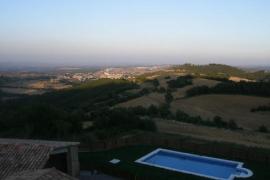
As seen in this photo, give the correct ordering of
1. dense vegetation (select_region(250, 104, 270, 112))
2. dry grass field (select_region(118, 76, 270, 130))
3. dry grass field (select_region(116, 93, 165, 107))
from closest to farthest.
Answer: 1. dry grass field (select_region(118, 76, 270, 130))
2. dense vegetation (select_region(250, 104, 270, 112))
3. dry grass field (select_region(116, 93, 165, 107))

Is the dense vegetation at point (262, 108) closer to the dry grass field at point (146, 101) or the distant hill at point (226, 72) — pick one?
the dry grass field at point (146, 101)

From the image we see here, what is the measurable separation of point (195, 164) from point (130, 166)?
373 centimetres

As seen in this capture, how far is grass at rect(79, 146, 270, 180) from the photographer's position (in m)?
17.7

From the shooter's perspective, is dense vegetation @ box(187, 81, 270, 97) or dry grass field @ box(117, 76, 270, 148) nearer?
dry grass field @ box(117, 76, 270, 148)

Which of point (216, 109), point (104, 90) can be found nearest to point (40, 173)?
point (216, 109)

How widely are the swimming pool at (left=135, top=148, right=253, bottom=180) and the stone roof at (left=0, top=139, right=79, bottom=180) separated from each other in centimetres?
556

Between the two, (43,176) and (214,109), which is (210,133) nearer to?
(214,109)

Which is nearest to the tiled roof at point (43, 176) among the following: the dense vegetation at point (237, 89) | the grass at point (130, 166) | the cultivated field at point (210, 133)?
the grass at point (130, 166)

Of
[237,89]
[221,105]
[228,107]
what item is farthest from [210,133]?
[237,89]

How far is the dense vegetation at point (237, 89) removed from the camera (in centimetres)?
5347

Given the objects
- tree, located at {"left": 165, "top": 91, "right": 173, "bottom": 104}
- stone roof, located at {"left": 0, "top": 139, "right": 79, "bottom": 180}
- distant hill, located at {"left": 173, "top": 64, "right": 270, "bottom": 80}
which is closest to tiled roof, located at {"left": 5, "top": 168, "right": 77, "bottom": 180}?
stone roof, located at {"left": 0, "top": 139, "right": 79, "bottom": 180}

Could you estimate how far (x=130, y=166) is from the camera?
758 inches

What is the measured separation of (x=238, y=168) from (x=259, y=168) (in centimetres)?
100

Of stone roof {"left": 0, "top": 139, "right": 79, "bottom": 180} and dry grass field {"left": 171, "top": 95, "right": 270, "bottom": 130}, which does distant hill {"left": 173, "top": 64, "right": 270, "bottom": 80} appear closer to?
dry grass field {"left": 171, "top": 95, "right": 270, "bottom": 130}
